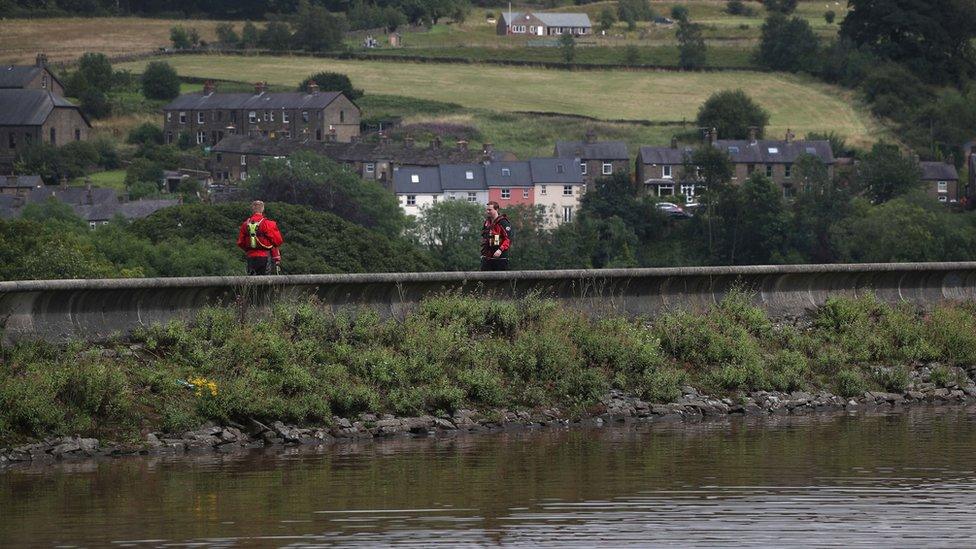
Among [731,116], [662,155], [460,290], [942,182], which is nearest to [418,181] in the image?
[662,155]

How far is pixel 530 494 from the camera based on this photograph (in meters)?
20.5

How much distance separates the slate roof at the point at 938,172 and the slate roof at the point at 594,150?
26.1 m

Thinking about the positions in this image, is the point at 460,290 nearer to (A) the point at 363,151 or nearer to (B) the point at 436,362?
(B) the point at 436,362

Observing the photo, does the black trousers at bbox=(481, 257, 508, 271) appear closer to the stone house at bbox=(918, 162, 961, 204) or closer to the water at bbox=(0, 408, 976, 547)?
the water at bbox=(0, 408, 976, 547)

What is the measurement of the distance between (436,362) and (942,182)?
156 meters

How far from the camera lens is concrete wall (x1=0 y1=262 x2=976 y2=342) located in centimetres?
2470

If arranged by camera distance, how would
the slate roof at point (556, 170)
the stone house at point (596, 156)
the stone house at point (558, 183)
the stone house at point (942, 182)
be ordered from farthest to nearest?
the stone house at point (596, 156) < the slate roof at point (556, 170) < the stone house at point (558, 183) < the stone house at point (942, 182)

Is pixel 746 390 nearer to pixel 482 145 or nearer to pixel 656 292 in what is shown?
pixel 656 292

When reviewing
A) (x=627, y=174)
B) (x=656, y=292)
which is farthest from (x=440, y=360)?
(x=627, y=174)

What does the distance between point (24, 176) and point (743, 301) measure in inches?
5958

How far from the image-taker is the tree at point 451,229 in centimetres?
Result: 15238

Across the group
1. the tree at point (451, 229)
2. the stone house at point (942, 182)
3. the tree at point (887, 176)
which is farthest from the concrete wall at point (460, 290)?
the stone house at point (942, 182)

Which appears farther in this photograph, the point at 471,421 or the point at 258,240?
the point at 258,240

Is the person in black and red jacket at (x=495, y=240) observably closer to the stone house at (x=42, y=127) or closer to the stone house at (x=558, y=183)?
the stone house at (x=558, y=183)
